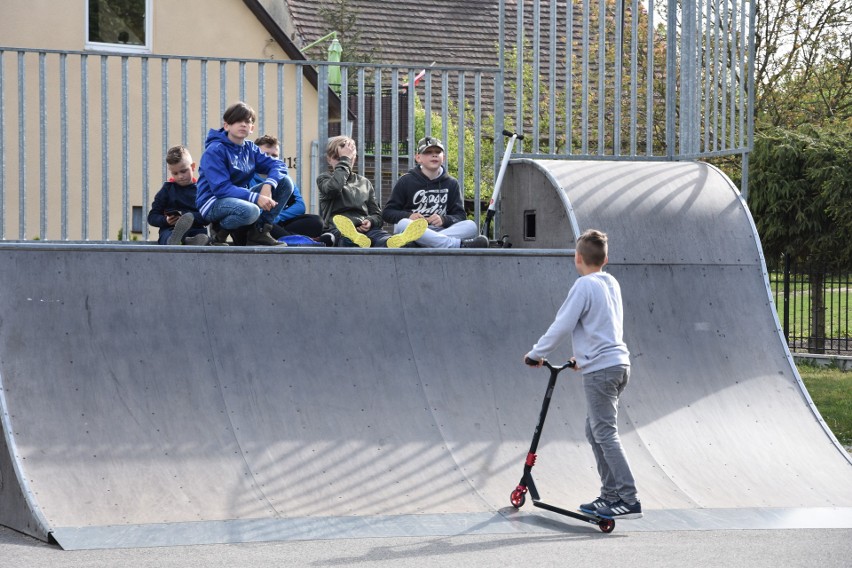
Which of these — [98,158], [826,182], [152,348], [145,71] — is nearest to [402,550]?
[152,348]

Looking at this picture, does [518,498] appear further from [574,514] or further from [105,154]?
[105,154]

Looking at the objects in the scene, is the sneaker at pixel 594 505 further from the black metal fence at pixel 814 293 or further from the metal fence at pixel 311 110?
the black metal fence at pixel 814 293

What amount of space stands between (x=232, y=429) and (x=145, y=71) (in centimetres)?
390

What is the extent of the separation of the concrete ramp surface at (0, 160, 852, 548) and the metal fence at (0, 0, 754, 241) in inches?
62.6

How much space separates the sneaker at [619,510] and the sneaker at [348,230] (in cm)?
369

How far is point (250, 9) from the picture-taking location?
838 inches

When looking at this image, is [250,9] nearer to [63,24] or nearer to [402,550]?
[63,24]

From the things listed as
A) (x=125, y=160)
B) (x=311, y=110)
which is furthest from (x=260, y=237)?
(x=311, y=110)

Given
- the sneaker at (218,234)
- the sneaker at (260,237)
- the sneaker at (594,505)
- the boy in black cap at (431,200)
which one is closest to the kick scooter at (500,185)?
the boy in black cap at (431,200)

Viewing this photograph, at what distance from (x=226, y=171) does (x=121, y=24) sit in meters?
11.8

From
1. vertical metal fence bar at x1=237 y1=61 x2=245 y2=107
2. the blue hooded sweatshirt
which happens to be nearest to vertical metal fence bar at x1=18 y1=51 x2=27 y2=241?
the blue hooded sweatshirt

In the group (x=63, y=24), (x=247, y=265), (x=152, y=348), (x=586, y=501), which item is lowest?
(x=586, y=501)

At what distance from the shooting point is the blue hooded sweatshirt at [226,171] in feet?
30.6

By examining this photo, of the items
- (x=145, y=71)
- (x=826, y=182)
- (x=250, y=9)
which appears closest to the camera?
(x=145, y=71)
